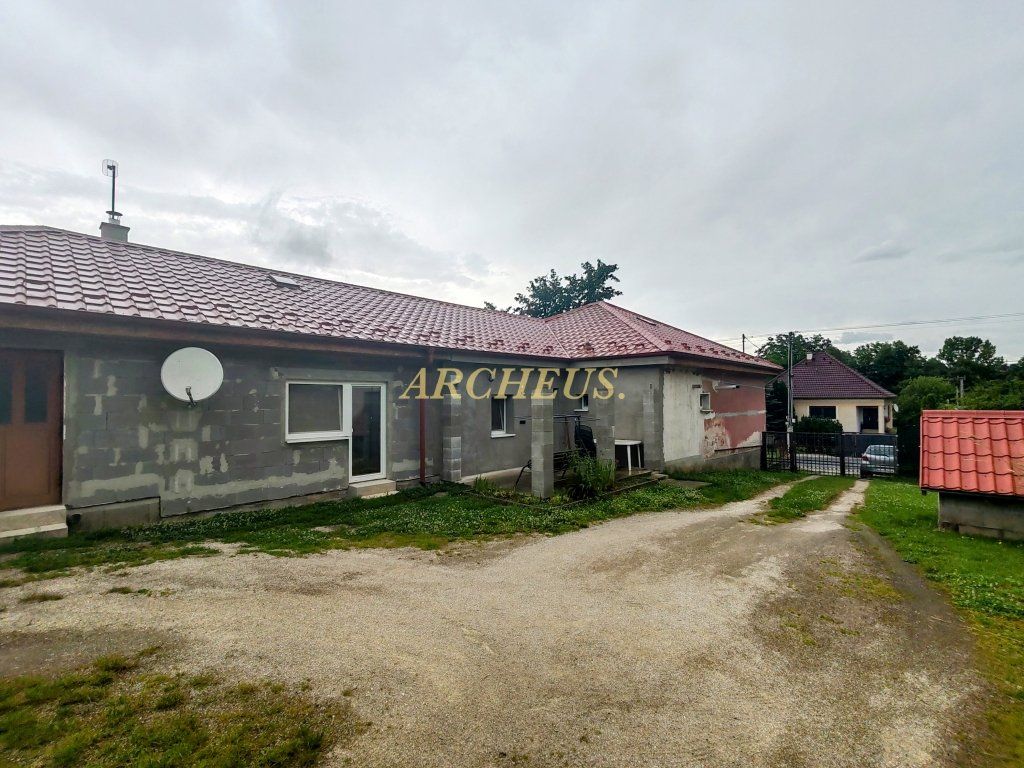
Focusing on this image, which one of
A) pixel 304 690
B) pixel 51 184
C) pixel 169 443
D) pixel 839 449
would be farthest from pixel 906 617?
pixel 51 184

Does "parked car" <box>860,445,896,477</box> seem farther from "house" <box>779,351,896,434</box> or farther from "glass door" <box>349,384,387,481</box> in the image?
"house" <box>779,351,896,434</box>

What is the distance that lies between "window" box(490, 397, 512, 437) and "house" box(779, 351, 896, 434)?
1037 inches

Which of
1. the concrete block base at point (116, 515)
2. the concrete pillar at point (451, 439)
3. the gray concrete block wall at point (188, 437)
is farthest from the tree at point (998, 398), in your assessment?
the concrete block base at point (116, 515)

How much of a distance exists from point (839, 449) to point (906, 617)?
42.8 ft

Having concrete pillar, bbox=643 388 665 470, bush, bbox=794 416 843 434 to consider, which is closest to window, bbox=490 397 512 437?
concrete pillar, bbox=643 388 665 470

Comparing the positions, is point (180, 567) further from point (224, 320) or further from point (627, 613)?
point (627, 613)

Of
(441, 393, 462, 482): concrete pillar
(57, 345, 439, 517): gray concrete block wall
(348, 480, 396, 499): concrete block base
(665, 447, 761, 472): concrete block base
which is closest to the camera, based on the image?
(57, 345, 439, 517): gray concrete block wall

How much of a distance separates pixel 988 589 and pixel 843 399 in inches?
1161

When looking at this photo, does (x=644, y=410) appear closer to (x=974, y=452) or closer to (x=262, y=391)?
(x=974, y=452)

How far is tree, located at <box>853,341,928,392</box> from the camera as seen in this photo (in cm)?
4016

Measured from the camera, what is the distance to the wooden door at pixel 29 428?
492cm

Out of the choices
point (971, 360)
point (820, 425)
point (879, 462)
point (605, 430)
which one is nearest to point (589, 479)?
point (605, 430)

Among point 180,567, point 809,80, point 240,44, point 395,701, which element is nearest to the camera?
point 395,701

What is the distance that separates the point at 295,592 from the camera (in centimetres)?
377
